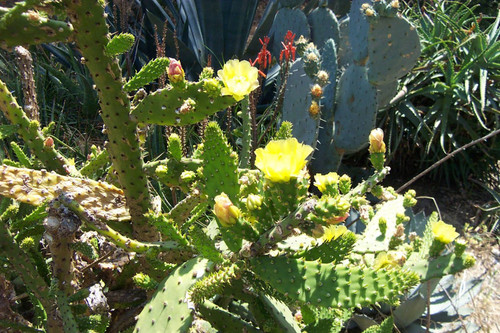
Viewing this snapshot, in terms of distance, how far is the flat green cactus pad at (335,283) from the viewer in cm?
77

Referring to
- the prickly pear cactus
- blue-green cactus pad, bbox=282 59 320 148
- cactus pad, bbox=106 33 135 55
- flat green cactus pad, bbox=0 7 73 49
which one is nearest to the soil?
blue-green cactus pad, bbox=282 59 320 148

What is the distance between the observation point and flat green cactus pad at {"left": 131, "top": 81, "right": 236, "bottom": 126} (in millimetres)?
1075

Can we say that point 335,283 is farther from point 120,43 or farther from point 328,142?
point 328,142

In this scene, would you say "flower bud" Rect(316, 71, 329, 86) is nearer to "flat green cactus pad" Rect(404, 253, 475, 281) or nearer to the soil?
the soil

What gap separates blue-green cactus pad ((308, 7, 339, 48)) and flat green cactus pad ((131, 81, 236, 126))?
236 cm

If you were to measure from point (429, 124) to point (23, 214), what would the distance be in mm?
2979

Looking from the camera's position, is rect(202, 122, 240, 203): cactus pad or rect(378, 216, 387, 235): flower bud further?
rect(378, 216, 387, 235): flower bud

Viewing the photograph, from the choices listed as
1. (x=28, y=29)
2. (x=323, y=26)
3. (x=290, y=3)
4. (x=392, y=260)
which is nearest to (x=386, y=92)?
(x=323, y=26)

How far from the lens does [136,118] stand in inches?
43.4

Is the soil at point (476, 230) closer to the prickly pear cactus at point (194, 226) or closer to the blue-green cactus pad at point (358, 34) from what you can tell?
the blue-green cactus pad at point (358, 34)

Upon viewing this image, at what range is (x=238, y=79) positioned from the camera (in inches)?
41.0

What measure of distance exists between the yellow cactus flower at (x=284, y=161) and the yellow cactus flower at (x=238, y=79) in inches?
11.9

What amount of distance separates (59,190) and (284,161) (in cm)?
68

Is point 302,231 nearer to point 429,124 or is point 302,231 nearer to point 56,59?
point 429,124
